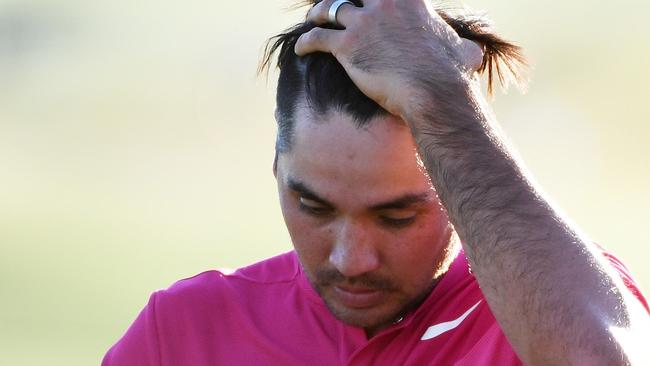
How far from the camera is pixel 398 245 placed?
369cm

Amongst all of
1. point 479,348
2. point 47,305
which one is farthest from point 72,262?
point 479,348

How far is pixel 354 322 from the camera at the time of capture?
3.77 metres

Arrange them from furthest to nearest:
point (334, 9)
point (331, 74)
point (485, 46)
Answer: point (485, 46) → point (331, 74) → point (334, 9)

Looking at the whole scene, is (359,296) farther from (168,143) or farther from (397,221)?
(168,143)

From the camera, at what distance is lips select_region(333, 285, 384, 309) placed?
3721mm

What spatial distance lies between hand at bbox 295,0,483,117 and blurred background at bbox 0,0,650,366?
4.13 m

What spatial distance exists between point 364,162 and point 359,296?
0.41 metres

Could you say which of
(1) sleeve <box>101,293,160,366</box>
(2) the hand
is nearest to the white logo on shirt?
(2) the hand

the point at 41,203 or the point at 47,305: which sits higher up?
the point at 41,203

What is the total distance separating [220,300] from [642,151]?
13.6 m

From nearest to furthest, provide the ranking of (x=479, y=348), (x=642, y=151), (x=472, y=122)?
(x=472, y=122)
(x=479, y=348)
(x=642, y=151)

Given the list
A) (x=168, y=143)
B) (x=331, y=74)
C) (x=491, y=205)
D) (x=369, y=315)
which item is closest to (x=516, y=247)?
(x=491, y=205)

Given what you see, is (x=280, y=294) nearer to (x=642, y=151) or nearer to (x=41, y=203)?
(x=41, y=203)

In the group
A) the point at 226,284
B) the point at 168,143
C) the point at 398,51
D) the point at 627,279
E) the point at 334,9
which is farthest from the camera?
the point at 168,143
